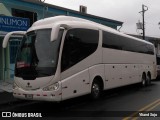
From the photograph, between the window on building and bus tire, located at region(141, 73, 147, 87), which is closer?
bus tire, located at region(141, 73, 147, 87)

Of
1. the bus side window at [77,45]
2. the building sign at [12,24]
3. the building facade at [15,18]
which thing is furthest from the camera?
the building facade at [15,18]

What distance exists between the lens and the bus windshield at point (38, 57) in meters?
11.1

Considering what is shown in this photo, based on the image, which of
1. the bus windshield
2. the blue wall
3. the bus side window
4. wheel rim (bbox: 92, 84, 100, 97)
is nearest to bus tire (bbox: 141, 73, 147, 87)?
wheel rim (bbox: 92, 84, 100, 97)

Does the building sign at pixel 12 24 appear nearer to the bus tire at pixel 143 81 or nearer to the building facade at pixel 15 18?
the building facade at pixel 15 18

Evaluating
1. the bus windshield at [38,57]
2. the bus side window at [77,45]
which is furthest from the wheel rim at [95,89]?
the bus windshield at [38,57]

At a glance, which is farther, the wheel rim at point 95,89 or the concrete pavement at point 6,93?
the wheel rim at point 95,89

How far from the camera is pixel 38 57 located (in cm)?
1137

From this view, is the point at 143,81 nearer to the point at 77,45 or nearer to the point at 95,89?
the point at 95,89

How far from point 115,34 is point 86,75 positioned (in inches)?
167

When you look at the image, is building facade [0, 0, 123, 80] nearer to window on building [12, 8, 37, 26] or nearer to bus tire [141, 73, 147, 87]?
window on building [12, 8, 37, 26]

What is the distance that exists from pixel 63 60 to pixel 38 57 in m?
0.88

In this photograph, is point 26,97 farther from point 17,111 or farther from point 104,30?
point 104,30

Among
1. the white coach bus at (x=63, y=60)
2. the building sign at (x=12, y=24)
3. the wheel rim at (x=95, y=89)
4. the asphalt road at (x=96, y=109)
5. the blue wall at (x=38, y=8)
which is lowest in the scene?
the asphalt road at (x=96, y=109)

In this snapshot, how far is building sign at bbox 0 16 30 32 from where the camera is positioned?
1633 centimetres
